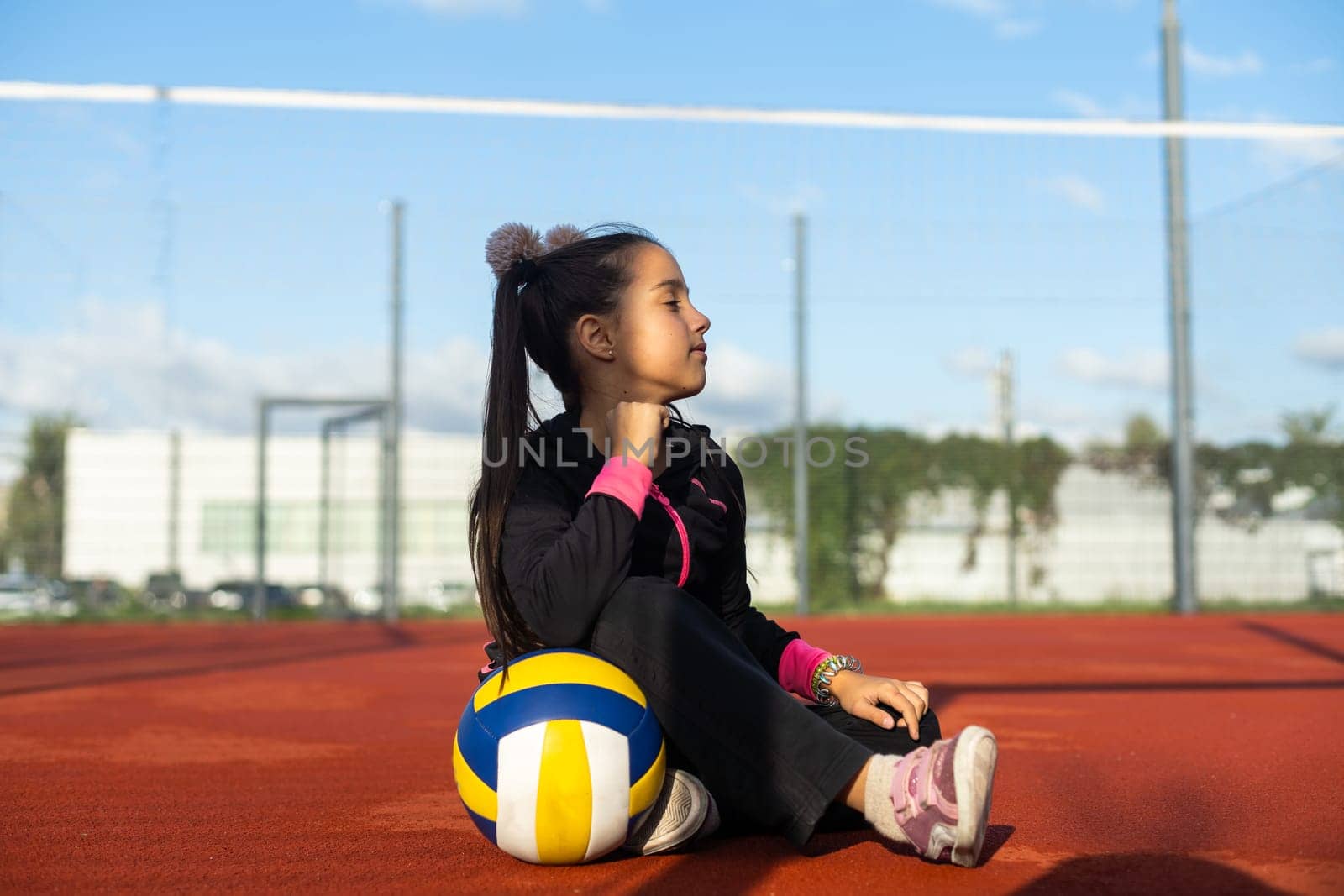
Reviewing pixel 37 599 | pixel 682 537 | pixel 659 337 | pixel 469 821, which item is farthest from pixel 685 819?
pixel 37 599

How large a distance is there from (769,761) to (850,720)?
0.32m

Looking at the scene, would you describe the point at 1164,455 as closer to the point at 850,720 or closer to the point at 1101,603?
the point at 1101,603

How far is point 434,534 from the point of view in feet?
39.8

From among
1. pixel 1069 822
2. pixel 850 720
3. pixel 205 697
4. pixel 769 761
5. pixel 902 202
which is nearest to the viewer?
pixel 769 761

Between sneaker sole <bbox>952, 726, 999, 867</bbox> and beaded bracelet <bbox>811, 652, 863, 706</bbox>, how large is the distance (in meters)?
0.47

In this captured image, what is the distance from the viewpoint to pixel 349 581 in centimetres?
1229

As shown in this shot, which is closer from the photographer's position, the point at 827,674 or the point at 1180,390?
the point at 827,674

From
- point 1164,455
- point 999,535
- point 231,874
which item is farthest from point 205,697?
point 1164,455

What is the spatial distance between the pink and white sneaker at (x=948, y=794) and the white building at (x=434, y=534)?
990cm

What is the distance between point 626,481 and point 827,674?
1.96 ft

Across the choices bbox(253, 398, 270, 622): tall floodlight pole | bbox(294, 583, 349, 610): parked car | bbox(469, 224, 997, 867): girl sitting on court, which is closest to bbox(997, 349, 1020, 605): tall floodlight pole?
bbox(294, 583, 349, 610): parked car

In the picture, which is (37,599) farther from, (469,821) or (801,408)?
(469,821)

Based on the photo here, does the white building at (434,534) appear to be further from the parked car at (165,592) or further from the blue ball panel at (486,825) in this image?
the blue ball panel at (486,825)

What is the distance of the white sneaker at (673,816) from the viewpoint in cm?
222
